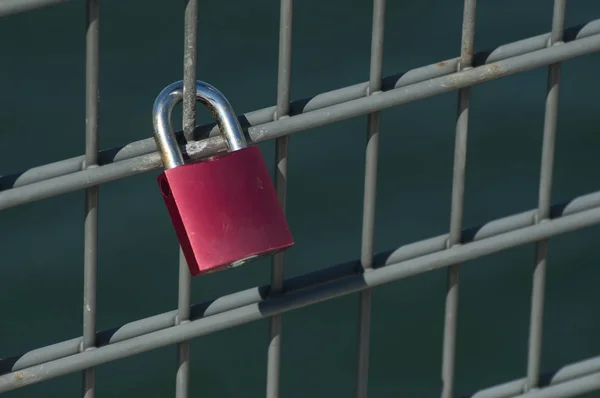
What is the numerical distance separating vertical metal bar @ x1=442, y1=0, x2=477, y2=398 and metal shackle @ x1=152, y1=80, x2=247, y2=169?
39 cm

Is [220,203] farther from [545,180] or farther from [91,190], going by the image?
[545,180]

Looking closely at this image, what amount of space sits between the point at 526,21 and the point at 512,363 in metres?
1.43

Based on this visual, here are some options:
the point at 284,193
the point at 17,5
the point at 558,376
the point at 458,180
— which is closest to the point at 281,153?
the point at 284,193

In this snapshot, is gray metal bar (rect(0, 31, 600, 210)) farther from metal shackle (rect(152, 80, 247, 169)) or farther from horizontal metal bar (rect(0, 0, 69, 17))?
horizontal metal bar (rect(0, 0, 69, 17))

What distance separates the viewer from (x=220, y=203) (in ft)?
6.58

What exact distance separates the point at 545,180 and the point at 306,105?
1.52 ft

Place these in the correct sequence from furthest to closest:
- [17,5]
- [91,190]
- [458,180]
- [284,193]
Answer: [458,180], [284,193], [91,190], [17,5]

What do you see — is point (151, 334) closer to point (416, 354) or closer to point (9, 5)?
point (9, 5)

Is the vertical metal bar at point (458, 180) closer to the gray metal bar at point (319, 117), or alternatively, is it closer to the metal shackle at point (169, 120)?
the gray metal bar at point (319, 117)

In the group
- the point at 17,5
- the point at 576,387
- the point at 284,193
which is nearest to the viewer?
the point at 17,5

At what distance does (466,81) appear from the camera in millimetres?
2230

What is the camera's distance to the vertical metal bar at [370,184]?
215cm

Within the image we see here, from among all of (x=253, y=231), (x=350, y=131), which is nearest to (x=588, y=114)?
(x=350, y=131)

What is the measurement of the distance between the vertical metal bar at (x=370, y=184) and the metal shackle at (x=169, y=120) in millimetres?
232
